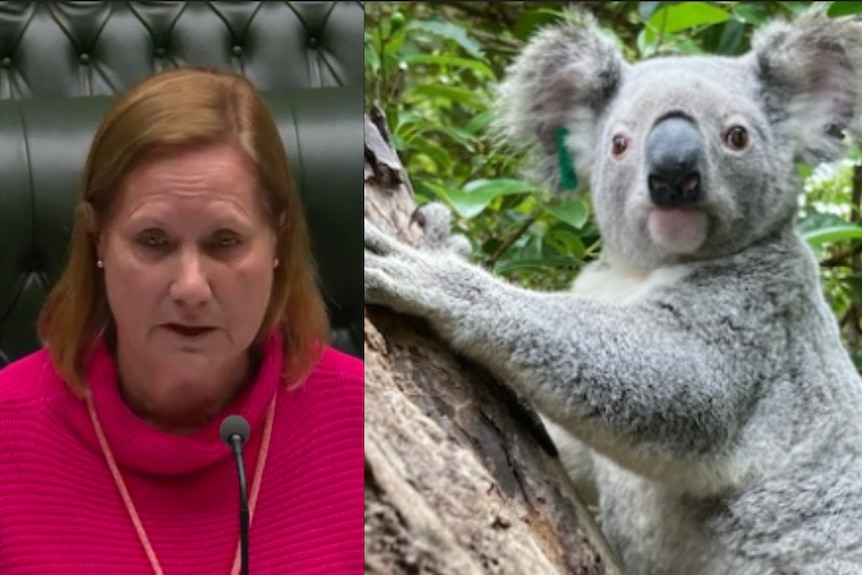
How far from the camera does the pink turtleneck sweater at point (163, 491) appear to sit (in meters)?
0.72

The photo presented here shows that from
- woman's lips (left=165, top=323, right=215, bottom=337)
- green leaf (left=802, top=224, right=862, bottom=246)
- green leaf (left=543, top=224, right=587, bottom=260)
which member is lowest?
green leaf (left=543, top=224, right=587, bottom=260)

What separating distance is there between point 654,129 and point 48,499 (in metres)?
0.88

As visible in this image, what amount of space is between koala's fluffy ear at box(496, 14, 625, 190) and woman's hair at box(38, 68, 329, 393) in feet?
2.74

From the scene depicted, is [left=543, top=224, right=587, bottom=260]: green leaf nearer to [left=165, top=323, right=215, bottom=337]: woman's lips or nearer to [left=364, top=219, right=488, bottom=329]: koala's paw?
[left=364, top=219, right=488, bottom=329]: koala's paw

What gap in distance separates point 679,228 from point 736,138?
0.45ft

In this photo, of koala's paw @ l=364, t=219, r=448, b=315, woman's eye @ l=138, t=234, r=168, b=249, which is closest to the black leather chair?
koala's paw @ l=364, t=219, r=448, b=315

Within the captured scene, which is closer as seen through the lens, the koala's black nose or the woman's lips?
the woman's lips

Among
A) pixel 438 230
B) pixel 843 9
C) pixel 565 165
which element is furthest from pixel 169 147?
pixel 843 9

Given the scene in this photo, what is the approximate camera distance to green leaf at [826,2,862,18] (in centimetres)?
156

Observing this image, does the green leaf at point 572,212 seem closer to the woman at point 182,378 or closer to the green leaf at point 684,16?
the green leaf at point 684,16

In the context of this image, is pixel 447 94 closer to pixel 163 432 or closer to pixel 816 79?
pixel 816 79

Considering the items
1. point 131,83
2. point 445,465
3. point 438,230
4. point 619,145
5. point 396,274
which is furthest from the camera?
point 619,145

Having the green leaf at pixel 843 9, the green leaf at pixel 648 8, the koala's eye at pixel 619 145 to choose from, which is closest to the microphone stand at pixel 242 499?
the koala's eye at pixel 619 145

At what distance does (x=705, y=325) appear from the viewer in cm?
131
